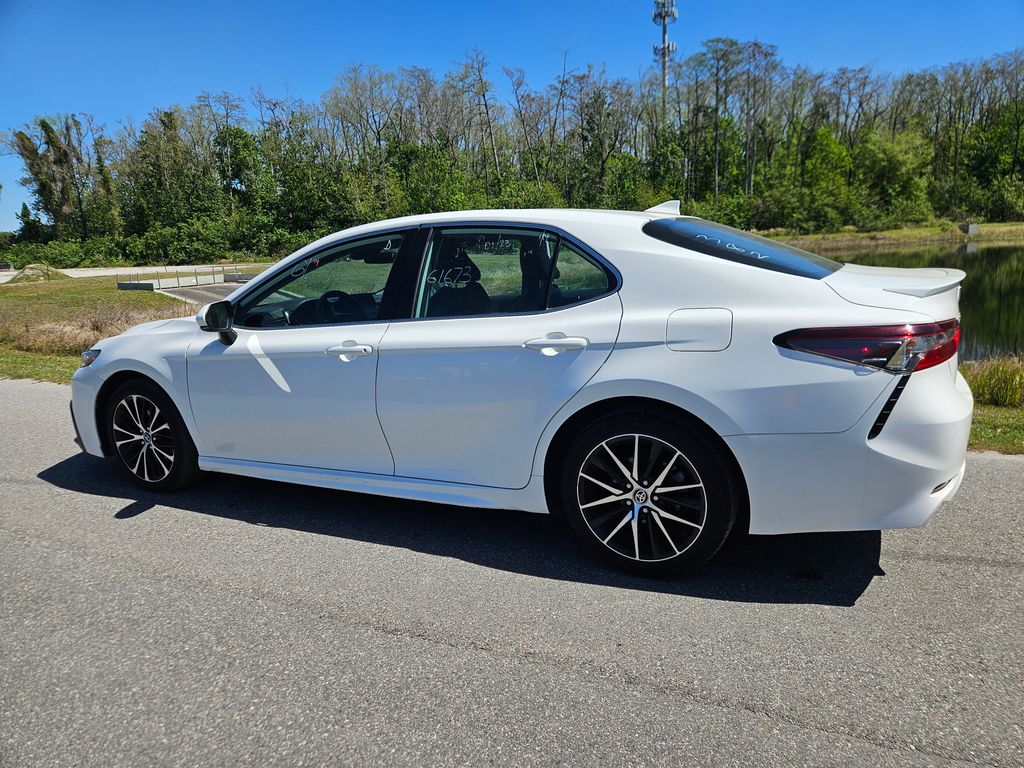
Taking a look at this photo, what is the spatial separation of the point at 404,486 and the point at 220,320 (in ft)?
4.97

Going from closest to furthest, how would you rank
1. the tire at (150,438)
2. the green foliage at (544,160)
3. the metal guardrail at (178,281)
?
the tire at (150,438) → the metal guardrail at (178,281) → the green foliage at (544,160)

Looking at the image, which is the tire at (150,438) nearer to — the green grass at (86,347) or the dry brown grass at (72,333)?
the green grass at (86,347)

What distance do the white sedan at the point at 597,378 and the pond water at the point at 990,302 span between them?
13.9 meters

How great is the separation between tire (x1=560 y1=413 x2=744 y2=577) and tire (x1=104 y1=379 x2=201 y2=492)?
257cm

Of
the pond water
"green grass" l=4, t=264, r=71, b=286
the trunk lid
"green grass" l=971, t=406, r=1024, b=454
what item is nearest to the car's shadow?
the trunk lid

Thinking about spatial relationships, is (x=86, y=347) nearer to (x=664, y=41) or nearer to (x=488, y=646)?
(x=488, y=646)

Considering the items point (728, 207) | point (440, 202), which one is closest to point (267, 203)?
point (440, 202)

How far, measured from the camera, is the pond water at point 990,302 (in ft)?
56.7

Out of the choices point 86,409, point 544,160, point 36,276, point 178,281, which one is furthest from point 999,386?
point 544,160

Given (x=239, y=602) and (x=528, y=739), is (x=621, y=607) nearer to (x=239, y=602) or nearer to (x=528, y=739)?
(x=528, y=739)

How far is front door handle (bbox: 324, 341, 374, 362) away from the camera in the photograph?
3.90m

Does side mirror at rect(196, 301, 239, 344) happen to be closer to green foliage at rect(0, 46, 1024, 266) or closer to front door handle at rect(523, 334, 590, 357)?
front door handle at rect(523, 334, 590, 357)

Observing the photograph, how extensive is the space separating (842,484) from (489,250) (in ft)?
6.60

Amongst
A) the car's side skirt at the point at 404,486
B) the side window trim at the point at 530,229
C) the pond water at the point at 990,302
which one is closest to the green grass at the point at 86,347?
the side window trim at the point at 530,229
